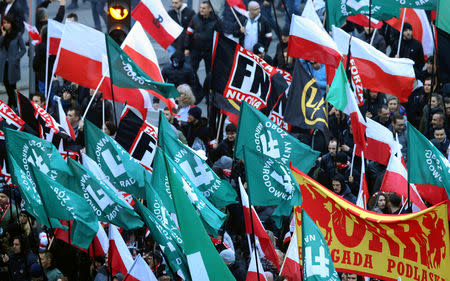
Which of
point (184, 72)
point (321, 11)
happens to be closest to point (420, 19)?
point (321, 11)

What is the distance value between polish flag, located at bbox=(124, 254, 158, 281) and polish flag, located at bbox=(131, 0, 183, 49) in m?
5.99

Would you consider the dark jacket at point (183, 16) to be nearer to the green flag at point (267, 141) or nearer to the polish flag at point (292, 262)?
the green flag at point (267, 141)

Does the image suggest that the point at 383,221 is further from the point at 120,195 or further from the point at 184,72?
the point at 184,72

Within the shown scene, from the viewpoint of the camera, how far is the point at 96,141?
49.4 feet

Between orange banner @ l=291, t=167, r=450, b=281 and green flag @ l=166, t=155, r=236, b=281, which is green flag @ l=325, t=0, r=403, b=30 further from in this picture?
green flag @ l=166, t=155, r=236, b=281

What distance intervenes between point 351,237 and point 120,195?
292 cm

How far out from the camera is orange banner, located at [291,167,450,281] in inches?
503

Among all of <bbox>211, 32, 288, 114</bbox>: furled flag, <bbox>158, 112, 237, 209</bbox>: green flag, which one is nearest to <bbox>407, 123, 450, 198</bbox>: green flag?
<bbox>158, 112, 237, 209</bbox>: green flag

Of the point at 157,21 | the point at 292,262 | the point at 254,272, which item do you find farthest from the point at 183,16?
the point at 254,272

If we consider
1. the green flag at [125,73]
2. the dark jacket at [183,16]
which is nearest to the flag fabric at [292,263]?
the green flag at [125,73]

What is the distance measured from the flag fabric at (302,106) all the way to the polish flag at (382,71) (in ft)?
4.59

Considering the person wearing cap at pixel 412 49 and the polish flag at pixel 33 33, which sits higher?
the person wearing cap at pixel 412 49

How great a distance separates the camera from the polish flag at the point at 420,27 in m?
20.7

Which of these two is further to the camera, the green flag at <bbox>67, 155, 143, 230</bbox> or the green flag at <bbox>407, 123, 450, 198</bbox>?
the green flag at <bbox>67, 155, 143, 230</bbox>
